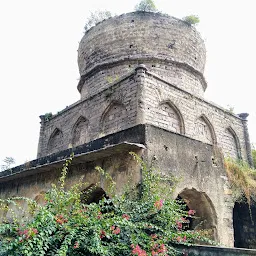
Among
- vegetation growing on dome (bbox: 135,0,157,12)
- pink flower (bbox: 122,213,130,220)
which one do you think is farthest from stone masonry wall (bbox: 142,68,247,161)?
pink flower (bbox: 122,213,130,220)

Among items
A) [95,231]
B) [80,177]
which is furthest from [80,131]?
[95,231]

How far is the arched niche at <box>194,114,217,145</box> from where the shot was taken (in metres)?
10.9

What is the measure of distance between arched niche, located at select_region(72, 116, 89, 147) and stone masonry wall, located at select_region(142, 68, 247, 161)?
3.00m

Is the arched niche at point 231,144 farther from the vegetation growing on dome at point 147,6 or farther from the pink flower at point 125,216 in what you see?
the pink flower at point 125,216

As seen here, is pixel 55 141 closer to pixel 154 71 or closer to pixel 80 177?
pixel 154 71

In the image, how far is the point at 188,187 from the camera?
20.1ft

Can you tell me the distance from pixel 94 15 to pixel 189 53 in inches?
178

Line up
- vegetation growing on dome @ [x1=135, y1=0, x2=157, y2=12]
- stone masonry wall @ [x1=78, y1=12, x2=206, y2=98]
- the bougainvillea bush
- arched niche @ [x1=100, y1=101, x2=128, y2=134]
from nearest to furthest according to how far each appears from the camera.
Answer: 1. the bougainvillea bush
2. arched niche @ [x1=100, y1=101, x2=128, y2=134]
3. stone masonry wall @ [x1=78, y1=12, x2=206, y2=98]
4. vegetation growing on dome @ [x1=135, y1=0, x2=157, y2=12]

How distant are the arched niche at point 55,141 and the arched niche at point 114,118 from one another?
2.77m

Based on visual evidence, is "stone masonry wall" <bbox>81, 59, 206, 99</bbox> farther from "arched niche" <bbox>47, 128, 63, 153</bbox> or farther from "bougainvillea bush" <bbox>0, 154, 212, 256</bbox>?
"bougainvillea bush" <bbox>0, 154, 212, 256</bbox>

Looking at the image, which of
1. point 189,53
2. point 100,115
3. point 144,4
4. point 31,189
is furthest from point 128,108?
point 144,4

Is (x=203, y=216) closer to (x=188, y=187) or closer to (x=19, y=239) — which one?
(x=188, y=187)

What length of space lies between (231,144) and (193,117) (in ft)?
8.18

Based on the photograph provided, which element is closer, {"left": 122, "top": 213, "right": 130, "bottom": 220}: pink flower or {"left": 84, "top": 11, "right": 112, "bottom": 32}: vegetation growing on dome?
{"left": 122, "top": 213, "right": 130, "bottom": 220}: pink flower
